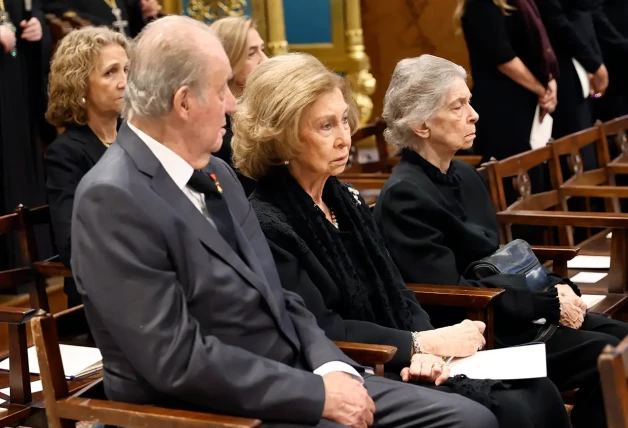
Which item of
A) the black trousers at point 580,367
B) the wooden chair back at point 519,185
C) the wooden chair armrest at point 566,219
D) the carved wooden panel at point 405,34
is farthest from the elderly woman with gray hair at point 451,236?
the carved wooden panel at point 405,34

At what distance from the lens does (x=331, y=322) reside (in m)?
2.82

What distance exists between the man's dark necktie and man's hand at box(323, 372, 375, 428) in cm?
38

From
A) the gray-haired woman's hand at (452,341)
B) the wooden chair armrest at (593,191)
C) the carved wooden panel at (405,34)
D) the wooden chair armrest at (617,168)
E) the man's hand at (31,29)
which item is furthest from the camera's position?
the carved wooden panel at (405,34)

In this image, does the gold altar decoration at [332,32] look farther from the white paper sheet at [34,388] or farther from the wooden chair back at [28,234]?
the white paper sheet at [34,388]

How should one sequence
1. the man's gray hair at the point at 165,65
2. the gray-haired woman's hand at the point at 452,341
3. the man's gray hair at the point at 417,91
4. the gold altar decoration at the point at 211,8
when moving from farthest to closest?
the gold altar decoration at the point at 211,8, the man's gray hair at the point at 417,91, the gray-haired woman's hand at the point at 452,341, the man's gray hair at the point at 165,65

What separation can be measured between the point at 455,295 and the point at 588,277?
1.25 meters

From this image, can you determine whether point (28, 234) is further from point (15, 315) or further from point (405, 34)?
point (405, 34)

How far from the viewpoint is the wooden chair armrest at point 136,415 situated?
2.16 m

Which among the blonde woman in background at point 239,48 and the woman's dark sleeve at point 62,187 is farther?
the blonde woman in background at point 239,48

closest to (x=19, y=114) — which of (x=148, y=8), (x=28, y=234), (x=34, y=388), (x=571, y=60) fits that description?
(x=148, y=8)

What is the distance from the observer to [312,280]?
2.82 meters

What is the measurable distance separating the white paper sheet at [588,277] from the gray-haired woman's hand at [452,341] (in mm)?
1323

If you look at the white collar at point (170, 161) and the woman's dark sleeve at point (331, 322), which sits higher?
the white collar at point (170, 161)

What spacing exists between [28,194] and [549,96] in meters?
2.74
